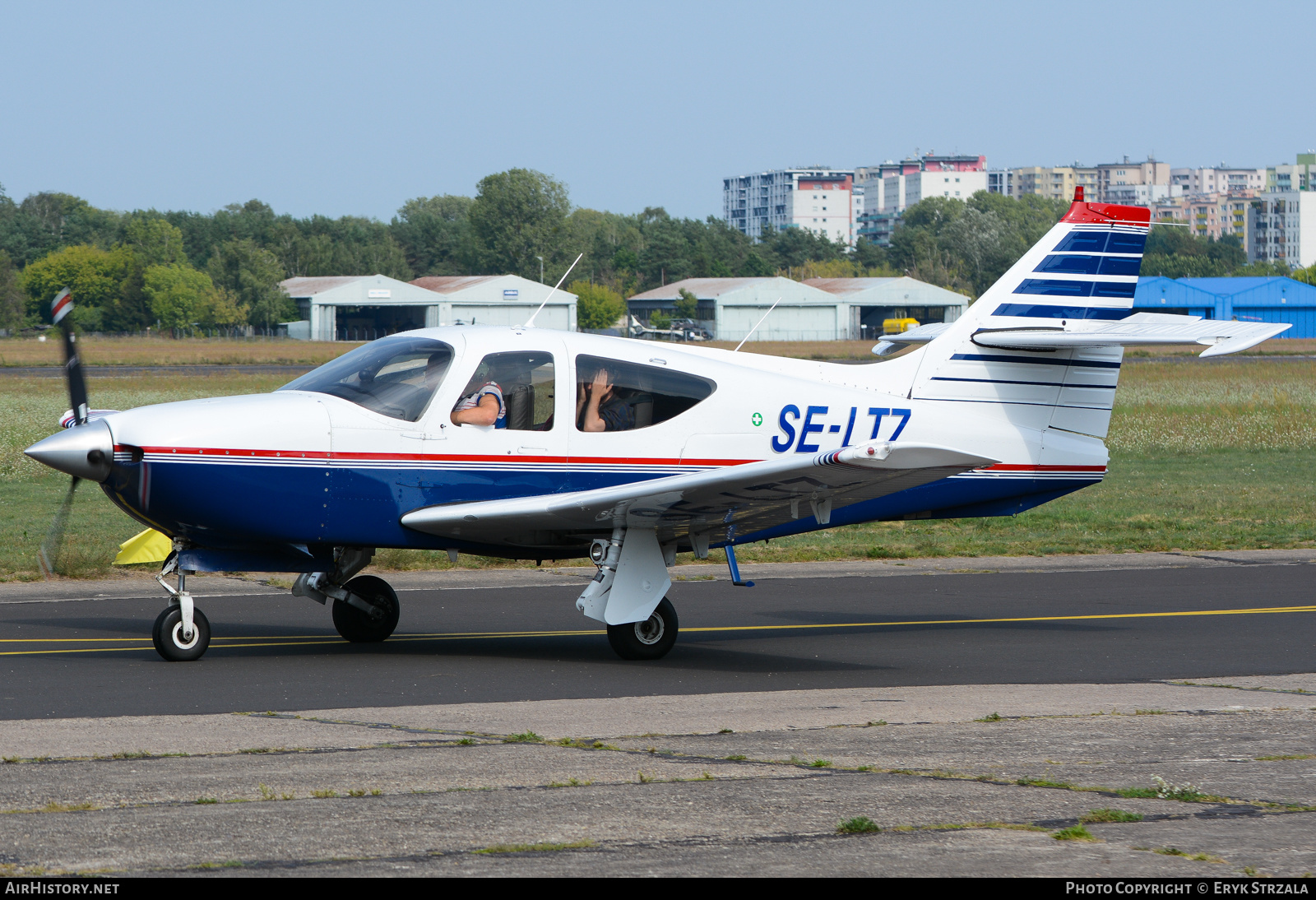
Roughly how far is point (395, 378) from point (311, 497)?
0.99 metres

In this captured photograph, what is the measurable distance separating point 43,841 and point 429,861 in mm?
1419

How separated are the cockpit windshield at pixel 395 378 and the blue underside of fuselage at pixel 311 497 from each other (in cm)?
45

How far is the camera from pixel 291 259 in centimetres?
14262

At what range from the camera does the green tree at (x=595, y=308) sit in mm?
111750

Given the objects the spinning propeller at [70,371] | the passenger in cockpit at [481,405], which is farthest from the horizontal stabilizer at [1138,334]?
the spinning propeller at [70,371]

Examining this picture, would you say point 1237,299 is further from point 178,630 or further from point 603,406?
point 178,630

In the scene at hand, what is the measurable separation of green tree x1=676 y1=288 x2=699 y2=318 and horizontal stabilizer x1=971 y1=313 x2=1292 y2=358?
361 ft

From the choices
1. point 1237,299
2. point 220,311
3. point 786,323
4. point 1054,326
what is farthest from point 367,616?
point 220,311

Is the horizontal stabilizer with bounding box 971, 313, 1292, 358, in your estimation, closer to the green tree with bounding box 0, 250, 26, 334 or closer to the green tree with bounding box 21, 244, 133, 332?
the green tree with bounding box 0, 250, 26, 334

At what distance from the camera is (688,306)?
12212 cm

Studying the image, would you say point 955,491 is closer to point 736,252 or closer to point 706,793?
point 706,793

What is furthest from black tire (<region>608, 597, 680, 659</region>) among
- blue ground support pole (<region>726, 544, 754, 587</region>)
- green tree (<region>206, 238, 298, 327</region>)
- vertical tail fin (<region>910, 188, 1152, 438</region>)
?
green tree (<region>206, 238, 298, 327</region>)

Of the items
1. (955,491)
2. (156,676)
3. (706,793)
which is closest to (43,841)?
(706,793)

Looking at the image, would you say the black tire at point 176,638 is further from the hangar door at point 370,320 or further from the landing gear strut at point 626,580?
the hangar door at point 370,320
